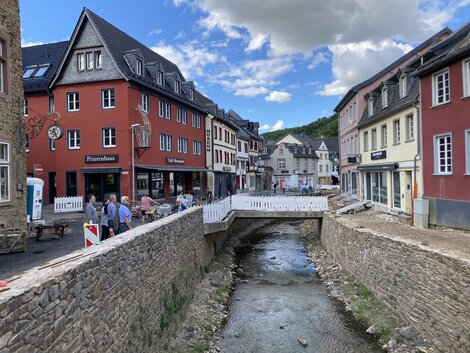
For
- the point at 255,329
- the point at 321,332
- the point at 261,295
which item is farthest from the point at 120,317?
the point at 261,295

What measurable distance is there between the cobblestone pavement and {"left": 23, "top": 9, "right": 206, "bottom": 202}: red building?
14.6 metres

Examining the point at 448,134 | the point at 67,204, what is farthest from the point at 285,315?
the point at 67,204

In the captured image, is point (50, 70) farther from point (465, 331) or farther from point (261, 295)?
point (465, 331)

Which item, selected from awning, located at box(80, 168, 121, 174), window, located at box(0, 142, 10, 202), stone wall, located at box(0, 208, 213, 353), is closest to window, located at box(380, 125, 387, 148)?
stone wall, located at box(0, 208, 213, 353)

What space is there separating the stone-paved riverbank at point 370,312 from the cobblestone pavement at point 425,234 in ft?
7.56

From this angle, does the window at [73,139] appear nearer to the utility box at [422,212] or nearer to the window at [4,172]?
the window at [4,172]

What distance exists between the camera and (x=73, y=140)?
83.1 ft

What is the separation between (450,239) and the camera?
41.3 feet

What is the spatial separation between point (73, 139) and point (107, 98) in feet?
12.2

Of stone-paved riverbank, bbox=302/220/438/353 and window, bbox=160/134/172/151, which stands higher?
window, bbox=160/134/172/151

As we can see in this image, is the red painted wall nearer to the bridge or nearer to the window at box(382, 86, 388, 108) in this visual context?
the window at box(382, 86, 388, 108)

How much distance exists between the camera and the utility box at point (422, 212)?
52.7 ft

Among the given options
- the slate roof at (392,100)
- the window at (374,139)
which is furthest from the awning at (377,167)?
the slate roof at (392,100)

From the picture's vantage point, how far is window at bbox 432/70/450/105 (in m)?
15.2
